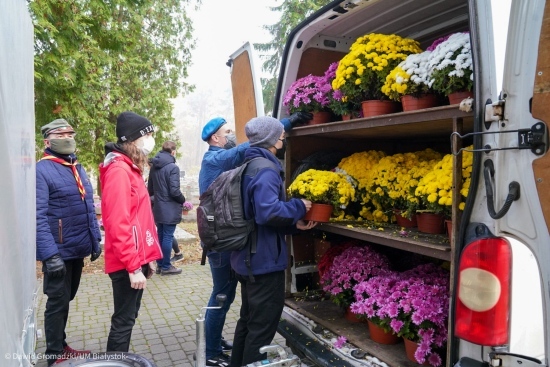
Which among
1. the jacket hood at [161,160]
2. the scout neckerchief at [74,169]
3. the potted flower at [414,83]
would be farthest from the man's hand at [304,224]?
the jacket hood at [161,160]

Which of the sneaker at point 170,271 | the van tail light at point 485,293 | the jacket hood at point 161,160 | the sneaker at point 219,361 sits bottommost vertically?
the sneaker at point 219,361

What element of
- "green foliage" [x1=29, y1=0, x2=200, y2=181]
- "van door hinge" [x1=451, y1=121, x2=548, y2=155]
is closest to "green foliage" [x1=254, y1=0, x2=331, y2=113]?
"green foliage" [x1=29, y1=0, x2=200, y2=181]

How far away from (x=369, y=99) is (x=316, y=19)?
76cm

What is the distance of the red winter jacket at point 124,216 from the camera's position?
301cm

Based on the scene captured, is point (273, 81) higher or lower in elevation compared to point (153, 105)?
higher

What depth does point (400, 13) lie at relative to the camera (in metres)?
2.96

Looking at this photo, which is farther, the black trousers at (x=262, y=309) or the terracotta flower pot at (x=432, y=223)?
the black trousers at (x=262, y=309)

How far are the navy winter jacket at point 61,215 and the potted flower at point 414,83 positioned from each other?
2821 millimetres

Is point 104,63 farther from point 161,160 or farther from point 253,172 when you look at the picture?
point 253,172

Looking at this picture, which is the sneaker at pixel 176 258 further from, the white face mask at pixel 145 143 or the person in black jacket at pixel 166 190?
the white face mask at pixel 145 143

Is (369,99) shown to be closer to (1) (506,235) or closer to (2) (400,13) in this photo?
(2) (400,13)

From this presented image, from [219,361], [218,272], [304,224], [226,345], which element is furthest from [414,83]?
[226,345]

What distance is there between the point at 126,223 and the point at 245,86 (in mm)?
1852

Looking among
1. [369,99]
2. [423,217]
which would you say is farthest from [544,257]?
[369,99]
